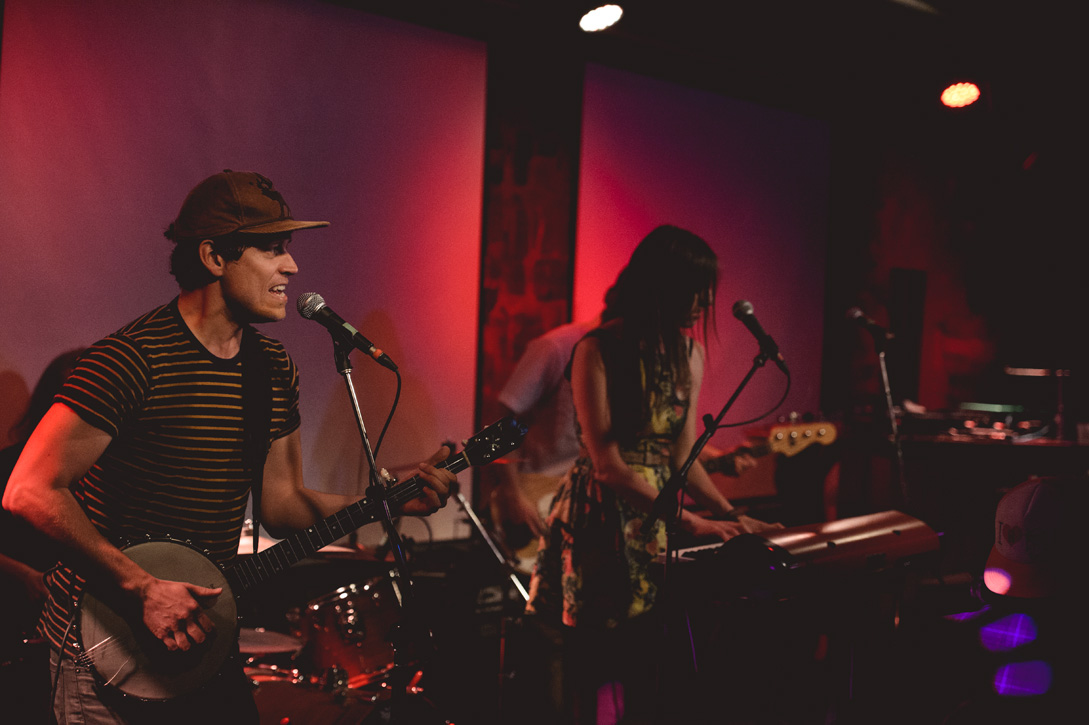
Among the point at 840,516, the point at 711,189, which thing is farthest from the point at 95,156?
the point at 840,516

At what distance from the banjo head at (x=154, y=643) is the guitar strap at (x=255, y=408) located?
25cm

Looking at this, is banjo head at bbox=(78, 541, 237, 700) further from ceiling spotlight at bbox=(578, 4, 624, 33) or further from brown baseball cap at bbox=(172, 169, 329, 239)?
ceiling spotlight at bbox=(578, 4, 624, 33)

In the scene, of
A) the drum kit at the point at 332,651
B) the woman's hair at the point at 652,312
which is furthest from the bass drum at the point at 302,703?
the woman's hair at the point at 652,312

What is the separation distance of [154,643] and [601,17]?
11.7ft

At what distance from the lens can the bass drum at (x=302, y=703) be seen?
2.82m

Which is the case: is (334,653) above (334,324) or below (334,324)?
below

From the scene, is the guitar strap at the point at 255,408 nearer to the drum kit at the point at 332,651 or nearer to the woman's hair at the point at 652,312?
the woman's hair at the point at 652,312

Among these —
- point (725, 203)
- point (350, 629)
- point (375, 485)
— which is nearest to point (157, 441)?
point (375, 485)

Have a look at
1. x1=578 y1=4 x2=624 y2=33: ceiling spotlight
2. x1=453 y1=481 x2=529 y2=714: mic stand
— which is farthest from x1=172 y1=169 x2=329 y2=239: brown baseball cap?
x1=578 y1=4 x2=624 y2=33: ceiling spotlight

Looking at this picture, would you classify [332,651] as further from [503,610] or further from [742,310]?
[742,310]

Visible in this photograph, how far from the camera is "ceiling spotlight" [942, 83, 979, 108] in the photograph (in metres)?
5.04

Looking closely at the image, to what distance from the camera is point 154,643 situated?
1708 mm

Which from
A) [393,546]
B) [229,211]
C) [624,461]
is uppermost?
[229,211]

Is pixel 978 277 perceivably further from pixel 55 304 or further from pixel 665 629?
pixel 55 304
